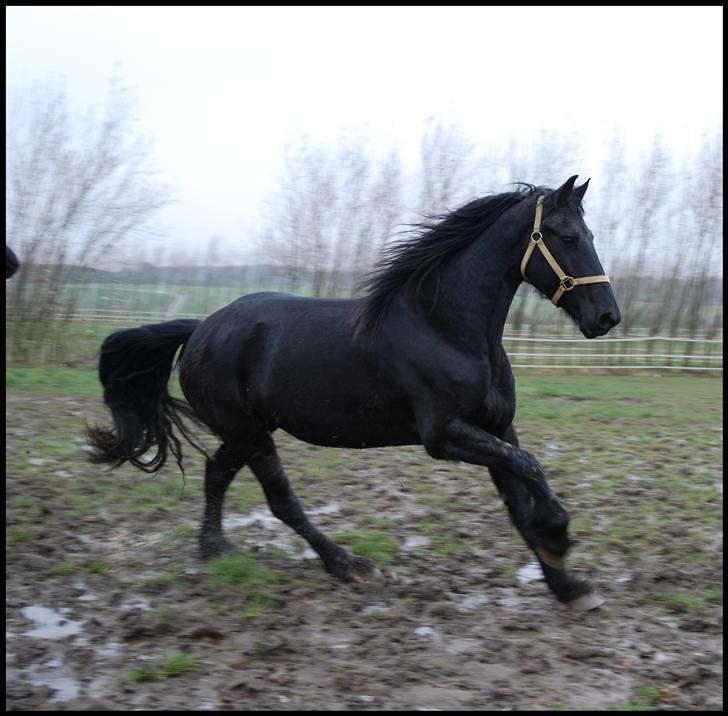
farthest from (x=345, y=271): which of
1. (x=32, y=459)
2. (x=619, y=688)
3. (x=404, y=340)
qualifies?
(x=619, y=688)

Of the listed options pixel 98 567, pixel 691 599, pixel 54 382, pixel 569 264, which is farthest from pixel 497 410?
pixel 54 382

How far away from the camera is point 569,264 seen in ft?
14.2

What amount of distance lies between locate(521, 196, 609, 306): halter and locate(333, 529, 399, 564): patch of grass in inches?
78.5

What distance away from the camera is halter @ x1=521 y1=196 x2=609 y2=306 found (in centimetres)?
429

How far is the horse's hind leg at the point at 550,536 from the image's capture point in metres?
4.35

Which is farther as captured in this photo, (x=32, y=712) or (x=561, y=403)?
(x=561, y=403)

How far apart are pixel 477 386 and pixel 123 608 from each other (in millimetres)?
2204

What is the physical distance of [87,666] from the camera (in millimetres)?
3713

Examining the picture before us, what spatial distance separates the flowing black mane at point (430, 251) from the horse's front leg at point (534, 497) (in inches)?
30.0

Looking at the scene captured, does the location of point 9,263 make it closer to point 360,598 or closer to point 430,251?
point 430,251

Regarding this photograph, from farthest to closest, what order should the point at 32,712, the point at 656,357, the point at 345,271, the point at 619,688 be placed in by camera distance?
the point at 656,357, the point at 345,271, the point at 619,688, the point at 32,712

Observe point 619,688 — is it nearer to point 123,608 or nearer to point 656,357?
point 123,608

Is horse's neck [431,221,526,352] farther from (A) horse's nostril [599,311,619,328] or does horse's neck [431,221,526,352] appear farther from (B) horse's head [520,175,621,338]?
(A) horse's nostril [599,311,619,328]

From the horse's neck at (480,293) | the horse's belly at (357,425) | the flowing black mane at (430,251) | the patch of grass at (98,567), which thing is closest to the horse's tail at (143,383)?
the patch of grass at (98,567)
